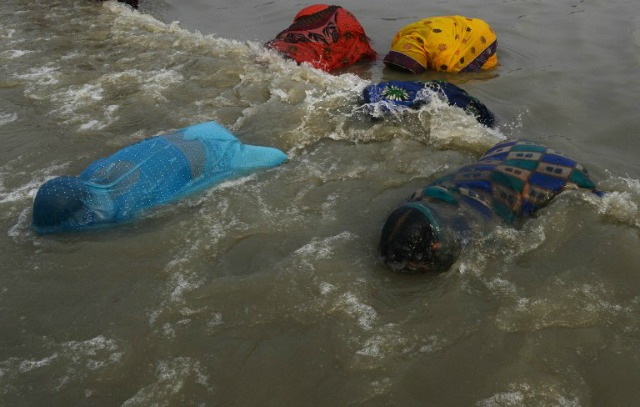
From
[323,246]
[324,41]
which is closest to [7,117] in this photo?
[324,41]

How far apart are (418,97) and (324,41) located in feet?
6.49

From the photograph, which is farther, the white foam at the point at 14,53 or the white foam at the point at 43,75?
the white foam at the point at 14,53

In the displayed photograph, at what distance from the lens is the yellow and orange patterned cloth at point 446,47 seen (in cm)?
597

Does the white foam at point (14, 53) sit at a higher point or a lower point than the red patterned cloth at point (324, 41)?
lower

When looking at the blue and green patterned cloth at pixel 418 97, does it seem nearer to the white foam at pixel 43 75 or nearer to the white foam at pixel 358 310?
the white foam at pixel 358 310

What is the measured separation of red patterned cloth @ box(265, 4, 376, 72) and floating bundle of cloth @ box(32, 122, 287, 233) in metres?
2.29

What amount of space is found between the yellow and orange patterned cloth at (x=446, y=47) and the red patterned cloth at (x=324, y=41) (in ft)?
1.75

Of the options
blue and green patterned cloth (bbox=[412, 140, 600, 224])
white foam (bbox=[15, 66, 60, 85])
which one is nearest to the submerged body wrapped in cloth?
blue and green patterned cloth (bbox=[412, 140, 600, 224])

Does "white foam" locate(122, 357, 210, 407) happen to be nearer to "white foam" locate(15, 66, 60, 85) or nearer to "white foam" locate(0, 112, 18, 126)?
"white foam" locate(0, 112, 18, 126)

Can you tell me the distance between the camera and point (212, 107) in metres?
5.24

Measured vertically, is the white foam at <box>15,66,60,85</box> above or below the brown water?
above

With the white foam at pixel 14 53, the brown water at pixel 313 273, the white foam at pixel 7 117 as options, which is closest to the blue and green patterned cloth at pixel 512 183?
the brown water at pixel 313 273

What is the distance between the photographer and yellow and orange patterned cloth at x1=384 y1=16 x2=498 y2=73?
597cm

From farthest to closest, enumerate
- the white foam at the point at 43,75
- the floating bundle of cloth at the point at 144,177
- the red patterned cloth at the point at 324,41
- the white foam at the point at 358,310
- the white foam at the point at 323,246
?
the red patterned cloth at the point at 324,41
the white foam at the point at 43,75
the floating bundle of cloth at the point at 144,177
the white foam at the point at 323,246
the white foam at the point at 358,310
